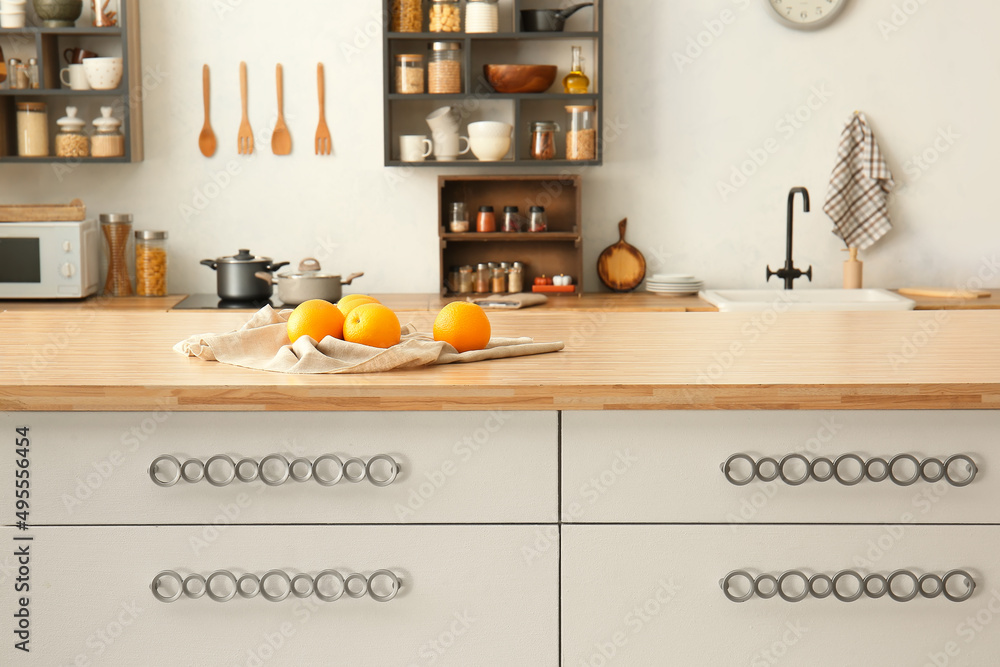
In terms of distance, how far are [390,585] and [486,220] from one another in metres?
2.45

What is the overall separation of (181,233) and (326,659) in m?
2.77

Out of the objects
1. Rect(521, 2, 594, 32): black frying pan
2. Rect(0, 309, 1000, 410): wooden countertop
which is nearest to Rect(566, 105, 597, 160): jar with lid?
Rect(521, 2, 594, 32): black frying pan

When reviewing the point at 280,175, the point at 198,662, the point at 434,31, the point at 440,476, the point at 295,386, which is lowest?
the point at 198,662

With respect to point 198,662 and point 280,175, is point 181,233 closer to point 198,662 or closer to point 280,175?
point 280,175

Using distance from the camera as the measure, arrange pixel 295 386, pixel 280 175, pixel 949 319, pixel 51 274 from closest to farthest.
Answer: pixel 295 386, pixel 949 319, pixel 51 274, pixel 280 175

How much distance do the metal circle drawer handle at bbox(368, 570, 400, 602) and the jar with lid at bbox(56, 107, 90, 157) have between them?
279cm

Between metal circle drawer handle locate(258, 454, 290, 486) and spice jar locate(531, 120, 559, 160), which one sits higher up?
spice jar locate(531, 120, 559, 160)

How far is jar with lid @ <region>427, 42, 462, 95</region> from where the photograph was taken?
365 centimetres

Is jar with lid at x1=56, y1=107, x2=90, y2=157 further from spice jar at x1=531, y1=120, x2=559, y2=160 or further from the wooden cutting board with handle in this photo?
the wooden cutting board with handle

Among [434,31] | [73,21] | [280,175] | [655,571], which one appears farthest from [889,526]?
[73,21]

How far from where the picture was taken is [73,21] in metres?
3.64

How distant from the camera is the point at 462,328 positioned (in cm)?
163

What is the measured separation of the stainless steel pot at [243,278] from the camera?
343 centimetres

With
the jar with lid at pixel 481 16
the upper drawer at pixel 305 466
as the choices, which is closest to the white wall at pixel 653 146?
the jar with lid at pixel 481 16
